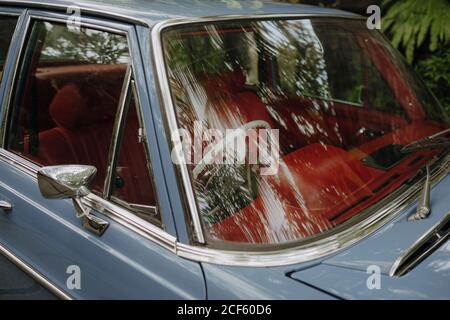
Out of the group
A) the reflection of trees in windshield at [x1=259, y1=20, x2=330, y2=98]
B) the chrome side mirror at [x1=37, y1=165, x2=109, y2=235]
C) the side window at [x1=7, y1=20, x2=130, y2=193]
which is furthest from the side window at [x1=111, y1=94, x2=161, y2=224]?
the reflection of trees in windshield at [x1=259, y1=20, x2=330, y2=98]

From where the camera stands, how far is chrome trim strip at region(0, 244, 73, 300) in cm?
199

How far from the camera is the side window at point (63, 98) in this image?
2.38 metres

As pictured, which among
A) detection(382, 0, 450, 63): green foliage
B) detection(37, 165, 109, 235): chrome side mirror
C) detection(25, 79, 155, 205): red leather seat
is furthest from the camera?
detection(382, 0, 450, 63): green foliage

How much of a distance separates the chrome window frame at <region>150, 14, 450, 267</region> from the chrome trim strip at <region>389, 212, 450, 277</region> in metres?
Answer: 0.15

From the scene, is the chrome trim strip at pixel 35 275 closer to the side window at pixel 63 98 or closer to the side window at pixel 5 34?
the side window at pixel 63 98

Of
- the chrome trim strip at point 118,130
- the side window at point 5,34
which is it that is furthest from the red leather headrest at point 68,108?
the chrome trim strip at point 118,130

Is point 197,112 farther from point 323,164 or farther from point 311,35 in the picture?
point 311,35

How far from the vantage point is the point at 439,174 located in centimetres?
215

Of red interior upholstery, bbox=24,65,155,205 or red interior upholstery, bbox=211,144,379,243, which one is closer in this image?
red interior upholstery, bbox=211,144,379,243

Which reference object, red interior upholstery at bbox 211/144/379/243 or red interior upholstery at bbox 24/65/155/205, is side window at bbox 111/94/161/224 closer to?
red interior upholstery at bbox 24/65/155/205

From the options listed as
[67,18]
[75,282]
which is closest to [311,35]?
[67,18]

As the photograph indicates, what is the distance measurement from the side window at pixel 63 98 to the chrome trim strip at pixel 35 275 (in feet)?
1.34

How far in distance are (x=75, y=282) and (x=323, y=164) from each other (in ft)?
3.22

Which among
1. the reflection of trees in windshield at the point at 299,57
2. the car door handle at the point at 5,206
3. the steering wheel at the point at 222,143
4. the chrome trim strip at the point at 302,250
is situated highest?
the reflection of trees in windshield at the point at 299,57
